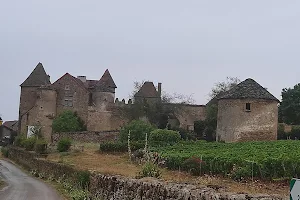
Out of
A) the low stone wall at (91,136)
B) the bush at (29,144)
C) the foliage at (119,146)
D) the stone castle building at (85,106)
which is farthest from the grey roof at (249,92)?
the bush at (29,144)

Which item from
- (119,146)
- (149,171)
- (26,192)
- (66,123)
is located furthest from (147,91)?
(149,171)

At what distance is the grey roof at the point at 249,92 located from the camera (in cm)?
4400

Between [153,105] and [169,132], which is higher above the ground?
[153,105]

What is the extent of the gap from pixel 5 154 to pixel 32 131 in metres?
5.24

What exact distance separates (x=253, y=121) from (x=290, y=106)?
24283 mm

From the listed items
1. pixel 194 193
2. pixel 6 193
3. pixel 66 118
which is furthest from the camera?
pixel 66 118

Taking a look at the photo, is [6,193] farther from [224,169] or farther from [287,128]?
[287,128]

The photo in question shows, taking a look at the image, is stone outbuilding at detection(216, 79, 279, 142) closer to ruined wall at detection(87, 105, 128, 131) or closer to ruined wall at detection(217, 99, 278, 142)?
ruined wall at detection(217, 99, 278, 142)

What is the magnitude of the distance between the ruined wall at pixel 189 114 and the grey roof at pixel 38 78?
2024 centimetres

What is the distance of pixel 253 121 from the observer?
43.6m

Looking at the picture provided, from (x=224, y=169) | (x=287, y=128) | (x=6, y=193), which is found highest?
(x=287, y=128)

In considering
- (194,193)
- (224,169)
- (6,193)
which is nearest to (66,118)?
(6,193)

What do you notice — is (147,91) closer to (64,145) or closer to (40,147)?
(40,147)

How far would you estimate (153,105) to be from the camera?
62.5m
